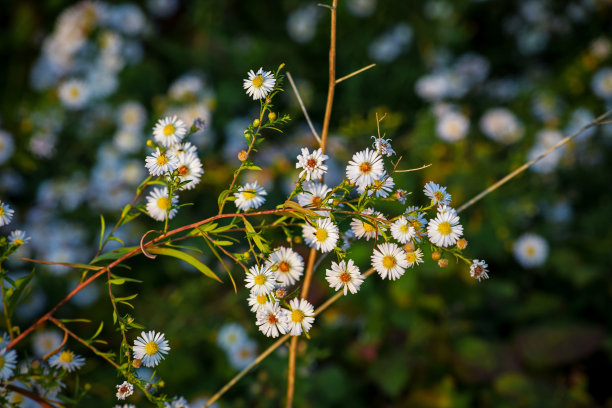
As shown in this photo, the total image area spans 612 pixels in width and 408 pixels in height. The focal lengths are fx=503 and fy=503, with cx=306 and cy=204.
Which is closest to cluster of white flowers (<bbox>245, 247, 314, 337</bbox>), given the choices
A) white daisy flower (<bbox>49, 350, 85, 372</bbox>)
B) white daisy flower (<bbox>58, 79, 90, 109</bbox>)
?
white daisy flower (<bbox>49, 350, 85, 372</bbox>)

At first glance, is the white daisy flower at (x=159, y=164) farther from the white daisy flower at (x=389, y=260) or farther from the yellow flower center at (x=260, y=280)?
the white daisy flower at (x=389, y=260)

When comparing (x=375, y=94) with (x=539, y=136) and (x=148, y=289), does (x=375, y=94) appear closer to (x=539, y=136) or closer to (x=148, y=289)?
(x=539, y=136)

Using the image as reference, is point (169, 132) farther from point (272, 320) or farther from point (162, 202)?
point (272, 320)

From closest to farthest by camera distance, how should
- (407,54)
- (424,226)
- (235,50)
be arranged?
(424,226), (235,50), (407,54)

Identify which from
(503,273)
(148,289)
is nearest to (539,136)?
(503,273)

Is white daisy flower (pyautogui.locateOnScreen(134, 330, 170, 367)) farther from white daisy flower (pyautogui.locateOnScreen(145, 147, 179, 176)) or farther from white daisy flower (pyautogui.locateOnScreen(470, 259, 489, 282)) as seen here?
white daisy flower (pyautogui.locateOnScreen(470, 259, 489, 282))

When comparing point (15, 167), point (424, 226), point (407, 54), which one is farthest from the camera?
point (407, 54)

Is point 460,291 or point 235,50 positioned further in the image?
point 235,50

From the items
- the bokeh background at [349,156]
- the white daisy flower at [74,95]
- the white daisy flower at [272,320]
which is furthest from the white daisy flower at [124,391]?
the white daisy flower at [74,95]
